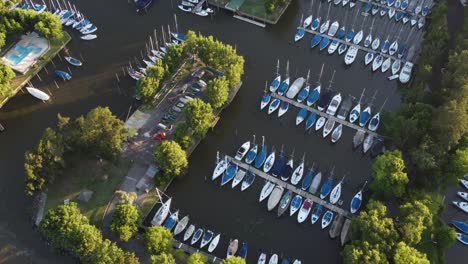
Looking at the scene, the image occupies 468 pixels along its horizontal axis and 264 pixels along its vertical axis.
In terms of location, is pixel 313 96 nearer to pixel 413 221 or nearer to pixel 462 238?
pixel 413 221

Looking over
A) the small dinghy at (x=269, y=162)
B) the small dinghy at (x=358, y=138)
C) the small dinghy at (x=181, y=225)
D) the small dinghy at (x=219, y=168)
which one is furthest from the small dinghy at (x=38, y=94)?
the small dinghy at (x=358, y=138)

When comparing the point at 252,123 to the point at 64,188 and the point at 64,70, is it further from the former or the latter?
the point at 64,70

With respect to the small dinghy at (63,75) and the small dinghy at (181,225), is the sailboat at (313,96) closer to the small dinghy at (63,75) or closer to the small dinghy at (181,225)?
the small dinghy at (181,225)

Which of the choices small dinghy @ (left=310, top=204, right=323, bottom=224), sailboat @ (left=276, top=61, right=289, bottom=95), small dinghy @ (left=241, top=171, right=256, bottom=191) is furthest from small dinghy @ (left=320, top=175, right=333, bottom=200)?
sailboat @ (left=276, top=61, right=289, bottom=95)

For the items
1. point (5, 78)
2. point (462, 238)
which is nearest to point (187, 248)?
point (462, 238)

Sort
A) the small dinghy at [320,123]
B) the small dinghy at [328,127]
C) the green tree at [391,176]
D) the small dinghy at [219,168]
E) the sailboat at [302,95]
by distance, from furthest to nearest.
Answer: the sailboat at [302,95], the small dinghy at [320,123], the small dinghy at [328,127], the small dinghy at [219,168], the green tree at [391,176]

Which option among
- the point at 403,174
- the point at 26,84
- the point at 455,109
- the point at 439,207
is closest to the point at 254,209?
the point at 403,174
